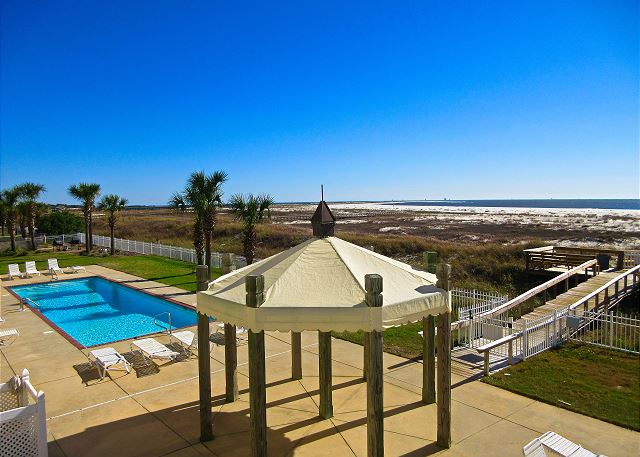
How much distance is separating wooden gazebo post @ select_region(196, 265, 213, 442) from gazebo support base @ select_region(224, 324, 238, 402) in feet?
3.65

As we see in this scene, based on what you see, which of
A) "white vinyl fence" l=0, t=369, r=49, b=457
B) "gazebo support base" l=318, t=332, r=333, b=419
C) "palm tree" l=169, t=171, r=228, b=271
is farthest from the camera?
"palm tree" l=169, t=171, r=228, b=271

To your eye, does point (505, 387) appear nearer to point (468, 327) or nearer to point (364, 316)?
point (468, 327)

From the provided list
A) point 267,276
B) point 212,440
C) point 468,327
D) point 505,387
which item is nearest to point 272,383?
point 212,440

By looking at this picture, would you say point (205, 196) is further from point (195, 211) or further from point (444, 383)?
point (444, 383)

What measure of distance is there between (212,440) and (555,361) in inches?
300

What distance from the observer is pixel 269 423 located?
7.11 m

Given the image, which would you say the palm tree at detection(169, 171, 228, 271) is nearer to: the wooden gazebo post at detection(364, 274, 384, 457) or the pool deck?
the pool deck

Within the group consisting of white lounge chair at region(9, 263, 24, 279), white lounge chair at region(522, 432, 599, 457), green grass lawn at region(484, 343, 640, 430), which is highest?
white lounge chair at region(522, 432, 599, 457)

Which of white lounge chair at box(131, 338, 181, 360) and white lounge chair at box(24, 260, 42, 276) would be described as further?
white lounge chair at box(24, 260, 42, 276)

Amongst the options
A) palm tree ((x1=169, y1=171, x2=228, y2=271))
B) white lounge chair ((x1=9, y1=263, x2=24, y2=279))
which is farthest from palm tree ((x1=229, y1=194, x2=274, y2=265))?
white lounge chair ((x1=9, y1=263, x2=24, y2=279))

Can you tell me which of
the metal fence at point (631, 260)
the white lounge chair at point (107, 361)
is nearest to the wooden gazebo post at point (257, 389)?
the white lounge chair at point (107, 361)

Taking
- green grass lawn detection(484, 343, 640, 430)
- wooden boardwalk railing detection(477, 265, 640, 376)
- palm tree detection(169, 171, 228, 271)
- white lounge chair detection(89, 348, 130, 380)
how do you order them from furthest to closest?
palm tree detection(169, 171, 228, 271) → wooden boardwalk railing detection(477, 265, 640, 376) → white lounge chair detection(89, 348, 130, 380) → green grass lawn detection(484, 343, 640, 430)

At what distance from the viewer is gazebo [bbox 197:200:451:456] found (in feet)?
16.3

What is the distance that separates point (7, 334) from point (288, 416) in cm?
917
